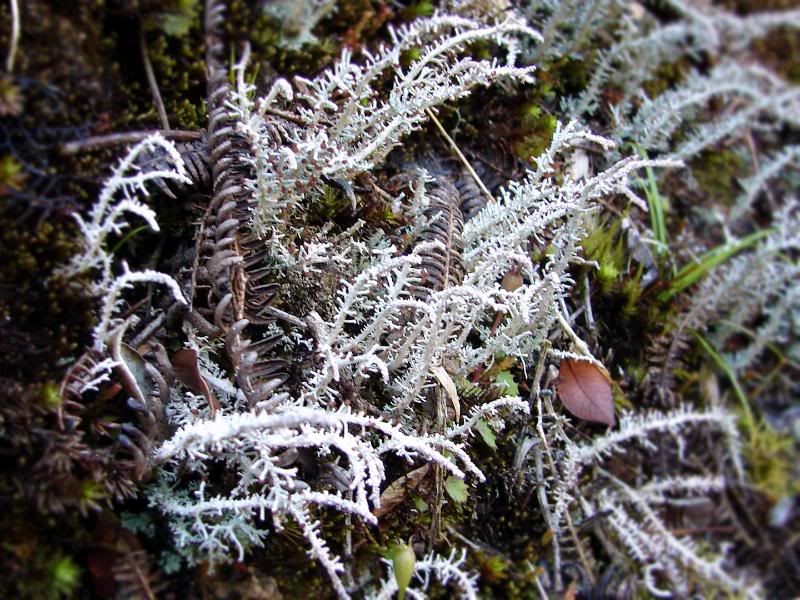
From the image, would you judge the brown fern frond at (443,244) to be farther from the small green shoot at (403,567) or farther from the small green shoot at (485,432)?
the small green shoot at (403,567)

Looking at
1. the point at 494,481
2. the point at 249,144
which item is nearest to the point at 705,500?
the point at 494,481

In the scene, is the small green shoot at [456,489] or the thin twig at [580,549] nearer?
the small green shoot at [456,489]

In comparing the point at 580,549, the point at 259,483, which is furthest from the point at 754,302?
the point at 259,483

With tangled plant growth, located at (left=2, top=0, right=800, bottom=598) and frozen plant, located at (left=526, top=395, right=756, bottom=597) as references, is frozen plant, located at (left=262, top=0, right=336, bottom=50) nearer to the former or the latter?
tangled plant growth, located at (left=2, top=0, right=800, bottom=598)

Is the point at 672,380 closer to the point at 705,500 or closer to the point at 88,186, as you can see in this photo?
the point at 705,500

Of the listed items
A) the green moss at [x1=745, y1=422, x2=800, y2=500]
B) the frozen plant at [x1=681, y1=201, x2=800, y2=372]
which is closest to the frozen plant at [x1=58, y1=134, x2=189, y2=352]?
the frozen plant at [x1=681, y1=201, x2=800, y2=372]

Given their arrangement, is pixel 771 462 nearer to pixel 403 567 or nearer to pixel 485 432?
pixel 485 432

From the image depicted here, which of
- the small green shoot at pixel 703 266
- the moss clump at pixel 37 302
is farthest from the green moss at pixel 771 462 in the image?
the moss clump at pixel 37 302
